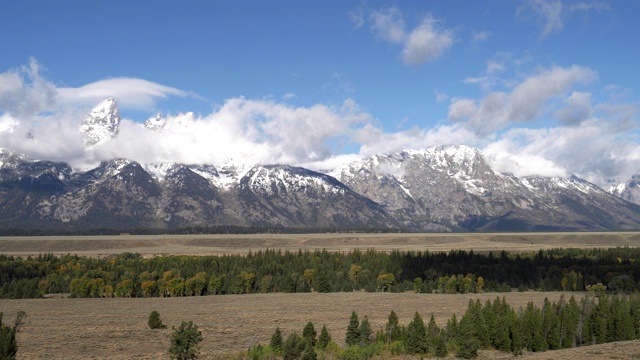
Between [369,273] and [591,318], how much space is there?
10758 cm

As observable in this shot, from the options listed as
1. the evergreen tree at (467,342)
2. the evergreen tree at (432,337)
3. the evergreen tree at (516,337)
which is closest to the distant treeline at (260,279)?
the evergreen tree at (516,337)

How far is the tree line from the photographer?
7531 centimetres

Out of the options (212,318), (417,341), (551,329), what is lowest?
(212,318)

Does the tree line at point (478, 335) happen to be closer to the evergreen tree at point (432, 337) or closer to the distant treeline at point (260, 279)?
the evergreen tree at point (432, 337)

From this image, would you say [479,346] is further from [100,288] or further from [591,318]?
[100,288]

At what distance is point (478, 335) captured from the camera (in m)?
83.9

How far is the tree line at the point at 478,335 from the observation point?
75312 millimetres

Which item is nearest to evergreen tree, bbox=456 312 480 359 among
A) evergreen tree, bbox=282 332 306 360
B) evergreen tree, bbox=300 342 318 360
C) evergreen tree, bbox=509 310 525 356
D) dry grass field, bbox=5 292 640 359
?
dry grass field, bbox=5 292 640 359

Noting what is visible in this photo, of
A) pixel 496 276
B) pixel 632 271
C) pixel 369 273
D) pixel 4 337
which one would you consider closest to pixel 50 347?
pixel 4 337

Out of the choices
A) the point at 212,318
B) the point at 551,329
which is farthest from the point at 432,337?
the point at 212,318

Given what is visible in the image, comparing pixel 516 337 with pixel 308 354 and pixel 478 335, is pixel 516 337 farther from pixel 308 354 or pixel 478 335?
pixel 308 354

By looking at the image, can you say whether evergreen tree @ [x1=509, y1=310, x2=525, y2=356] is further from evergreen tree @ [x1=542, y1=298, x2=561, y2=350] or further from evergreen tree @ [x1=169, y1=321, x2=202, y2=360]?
evergreen tree @ [x1=169, y1=321, x2=202, y2=360]

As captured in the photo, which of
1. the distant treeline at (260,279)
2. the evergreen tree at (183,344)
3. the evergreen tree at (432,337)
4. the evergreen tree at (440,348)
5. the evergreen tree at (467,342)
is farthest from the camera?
the distant treeline at (260,279)

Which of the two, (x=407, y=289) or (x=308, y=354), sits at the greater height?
(x=308, y=354)
